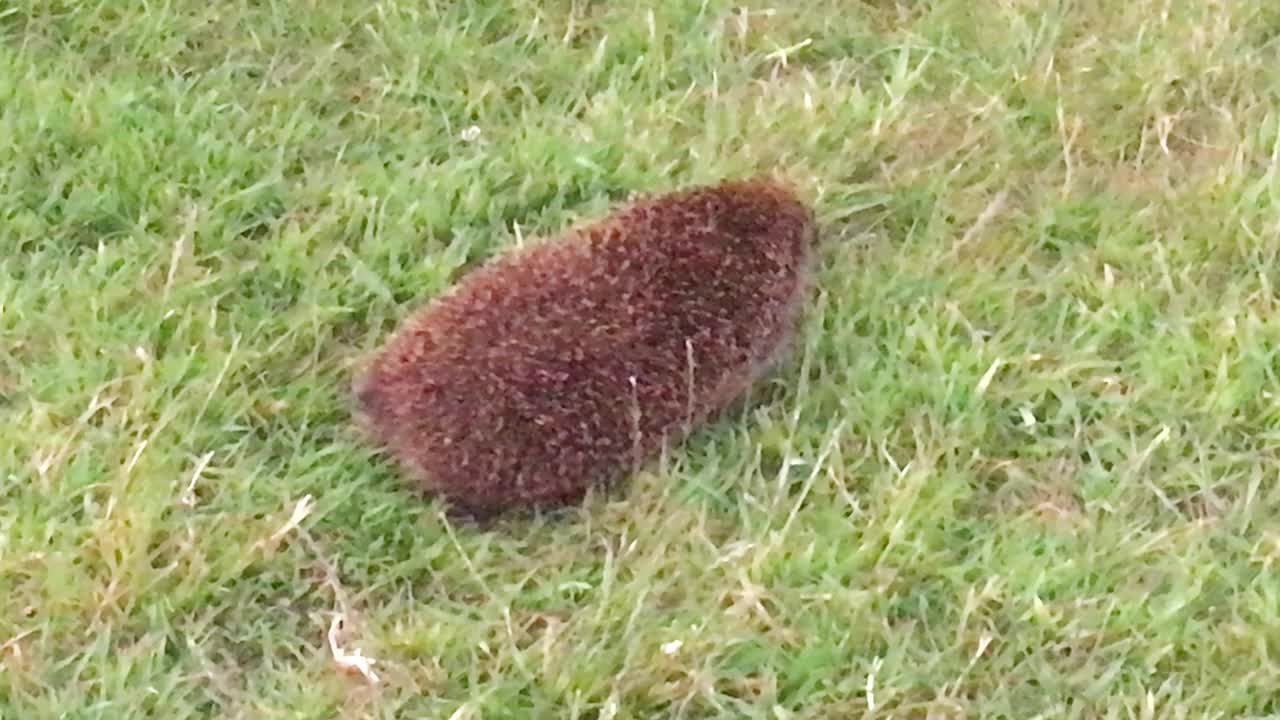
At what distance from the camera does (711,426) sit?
2.21m

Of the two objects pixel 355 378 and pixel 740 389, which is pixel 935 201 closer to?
pixel 740 389

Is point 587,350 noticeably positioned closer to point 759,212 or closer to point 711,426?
point 711,426

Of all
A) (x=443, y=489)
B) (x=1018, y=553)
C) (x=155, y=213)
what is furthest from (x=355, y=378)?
(x=1018, y=553)

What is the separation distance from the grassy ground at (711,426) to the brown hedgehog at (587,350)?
0.06 metres

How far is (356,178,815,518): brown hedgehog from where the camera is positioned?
202cm

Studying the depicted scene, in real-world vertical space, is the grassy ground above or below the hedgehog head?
below

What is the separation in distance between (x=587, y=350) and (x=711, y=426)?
0.24 m

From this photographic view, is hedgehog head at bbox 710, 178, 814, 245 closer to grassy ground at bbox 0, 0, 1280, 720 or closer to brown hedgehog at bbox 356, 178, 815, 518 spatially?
brown hedgehog at bbox 356, 178, 815, 518

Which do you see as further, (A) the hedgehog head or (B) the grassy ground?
(A) the hedgehog head

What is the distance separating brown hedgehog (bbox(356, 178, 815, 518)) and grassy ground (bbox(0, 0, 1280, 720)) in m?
0.06

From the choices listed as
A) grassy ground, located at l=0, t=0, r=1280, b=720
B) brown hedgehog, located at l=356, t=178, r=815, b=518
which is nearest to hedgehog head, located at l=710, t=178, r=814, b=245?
brown hedgehog, located at l=356, t=178, r=815, b=518

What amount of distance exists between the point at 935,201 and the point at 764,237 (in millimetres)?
435

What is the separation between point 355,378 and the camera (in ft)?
7.30

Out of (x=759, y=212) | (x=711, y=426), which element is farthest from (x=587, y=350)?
(x=759, y=212)
